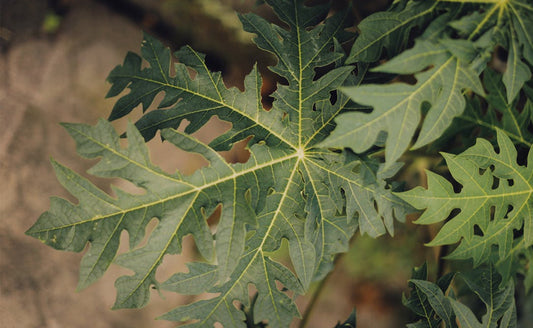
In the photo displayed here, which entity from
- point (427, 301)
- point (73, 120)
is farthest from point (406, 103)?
point (73, 120)

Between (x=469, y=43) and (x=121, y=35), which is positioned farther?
(x=121, y=35)

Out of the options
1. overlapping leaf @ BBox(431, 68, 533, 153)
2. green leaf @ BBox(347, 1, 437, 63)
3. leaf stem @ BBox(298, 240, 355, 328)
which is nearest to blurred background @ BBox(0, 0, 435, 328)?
leaf stem @ BBox(298, 240, 355, 328)

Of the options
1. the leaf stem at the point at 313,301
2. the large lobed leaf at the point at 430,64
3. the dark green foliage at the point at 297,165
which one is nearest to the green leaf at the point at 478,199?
the dark green foliage at the point at 297,165

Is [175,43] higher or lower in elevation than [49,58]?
higher

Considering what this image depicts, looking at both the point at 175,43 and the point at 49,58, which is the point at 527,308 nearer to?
the point at 175,43

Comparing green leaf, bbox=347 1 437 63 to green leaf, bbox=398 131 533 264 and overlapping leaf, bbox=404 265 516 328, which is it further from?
overlapping leaf, bbox=404 265 516 328

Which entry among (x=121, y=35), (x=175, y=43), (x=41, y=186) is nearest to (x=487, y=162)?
(x=175, y=43)
